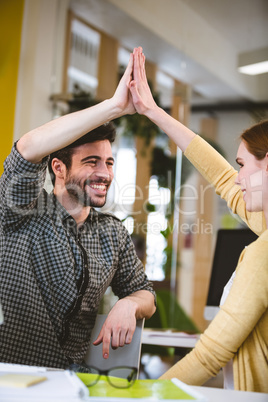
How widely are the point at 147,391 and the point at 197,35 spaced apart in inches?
138

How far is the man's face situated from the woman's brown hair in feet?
1.66

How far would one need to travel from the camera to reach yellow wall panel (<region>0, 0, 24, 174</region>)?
3549mm

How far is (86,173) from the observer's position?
172cm

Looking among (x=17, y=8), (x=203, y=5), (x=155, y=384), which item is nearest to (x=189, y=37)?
(x=203, y=5)

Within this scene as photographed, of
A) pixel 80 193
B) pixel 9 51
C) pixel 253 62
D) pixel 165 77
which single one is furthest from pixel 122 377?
pixel 253 62

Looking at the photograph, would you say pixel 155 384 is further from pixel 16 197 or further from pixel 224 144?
pixel 224 144

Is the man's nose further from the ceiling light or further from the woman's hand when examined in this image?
the ceiling light

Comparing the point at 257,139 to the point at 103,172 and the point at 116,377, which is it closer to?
the point at 103,172

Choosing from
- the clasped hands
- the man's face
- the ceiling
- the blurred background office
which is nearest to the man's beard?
the man's face

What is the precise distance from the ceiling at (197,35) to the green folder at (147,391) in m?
3.17

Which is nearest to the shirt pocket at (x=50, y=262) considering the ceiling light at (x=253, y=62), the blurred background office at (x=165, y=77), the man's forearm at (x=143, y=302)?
the man's forearm at (x=143, y=302)

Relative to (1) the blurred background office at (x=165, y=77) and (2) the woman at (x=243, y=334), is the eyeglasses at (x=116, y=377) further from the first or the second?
(1) the blurred background office at (x=165, y=77)

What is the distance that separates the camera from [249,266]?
46.7 inches

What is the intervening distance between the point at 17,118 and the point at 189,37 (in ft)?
4.91
